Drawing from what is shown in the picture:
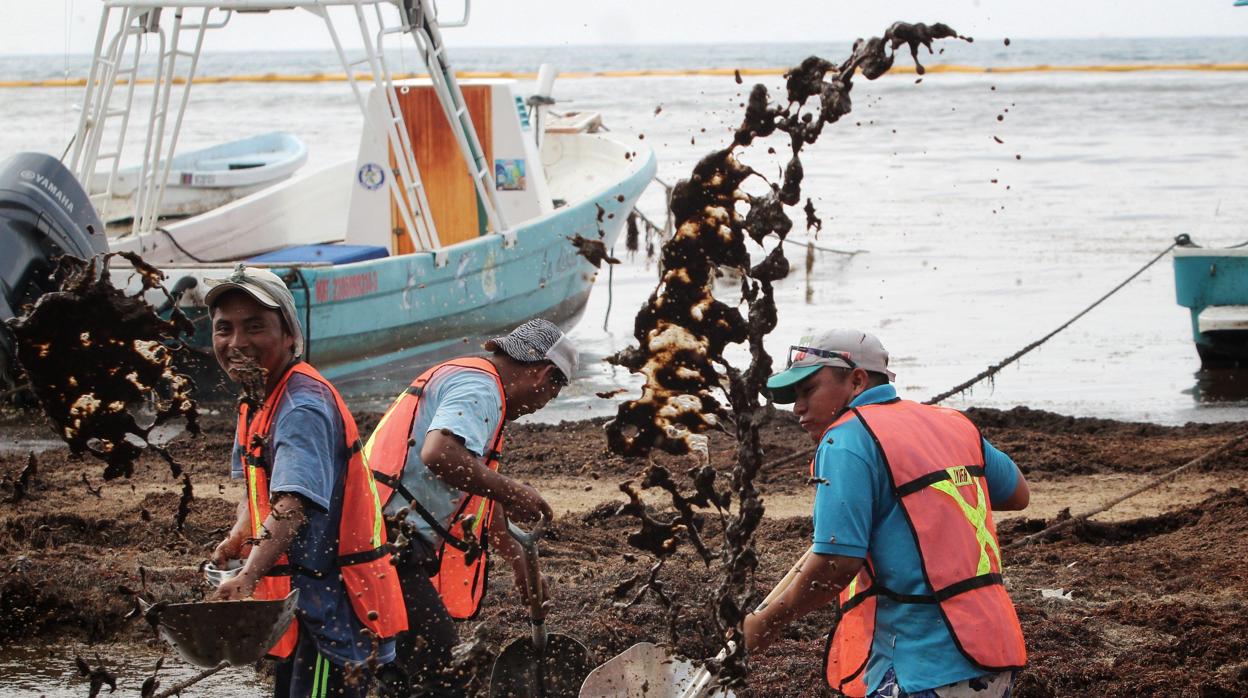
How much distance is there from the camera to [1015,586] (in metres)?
5.99

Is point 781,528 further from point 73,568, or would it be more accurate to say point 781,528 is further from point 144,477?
point 144,477

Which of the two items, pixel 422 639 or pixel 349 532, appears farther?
pixel 422 639

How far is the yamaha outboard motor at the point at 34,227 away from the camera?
8805 mm

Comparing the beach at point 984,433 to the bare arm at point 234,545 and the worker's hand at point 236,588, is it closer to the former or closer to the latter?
the bare arm at point 234,545

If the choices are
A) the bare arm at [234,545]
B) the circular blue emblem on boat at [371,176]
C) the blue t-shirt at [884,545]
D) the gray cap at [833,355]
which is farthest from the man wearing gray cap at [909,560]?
the circular blue emblem on boat at [371,176]

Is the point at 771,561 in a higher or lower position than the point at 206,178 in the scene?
lower

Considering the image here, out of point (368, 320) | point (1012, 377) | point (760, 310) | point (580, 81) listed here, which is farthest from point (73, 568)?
point (580, 81)

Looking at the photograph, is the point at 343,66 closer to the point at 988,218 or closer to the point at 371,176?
Result: the point at 371,176

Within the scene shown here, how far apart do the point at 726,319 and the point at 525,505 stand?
160cm

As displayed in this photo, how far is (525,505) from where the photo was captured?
388 centimetres

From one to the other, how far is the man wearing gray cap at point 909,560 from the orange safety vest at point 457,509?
3.54 ft

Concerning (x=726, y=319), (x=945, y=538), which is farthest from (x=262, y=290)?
(x=726, y=319)

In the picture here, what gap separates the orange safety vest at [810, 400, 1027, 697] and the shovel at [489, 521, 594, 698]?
1346 mm

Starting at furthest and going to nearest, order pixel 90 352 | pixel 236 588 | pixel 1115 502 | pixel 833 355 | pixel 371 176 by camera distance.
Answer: pixel 371 176 → pixel 1115 502 → pixel 90 352 → pixel 833 355 → pixel 236 588
